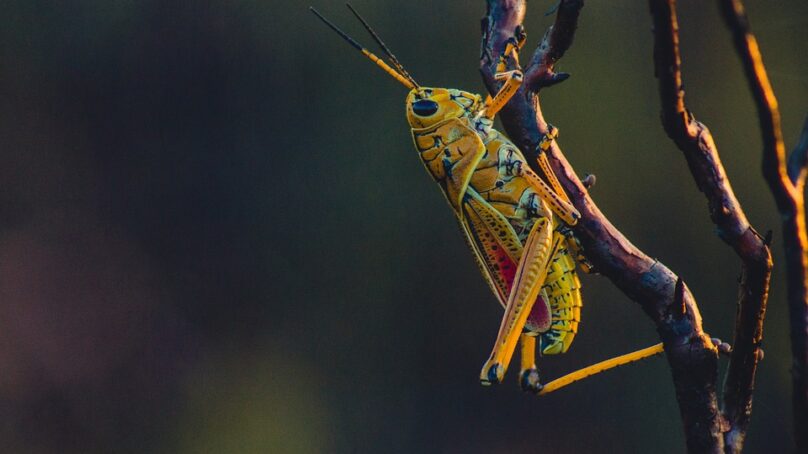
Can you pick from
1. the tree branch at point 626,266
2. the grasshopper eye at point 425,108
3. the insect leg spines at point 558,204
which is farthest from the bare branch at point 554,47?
the grasshopper eye at point 425,108

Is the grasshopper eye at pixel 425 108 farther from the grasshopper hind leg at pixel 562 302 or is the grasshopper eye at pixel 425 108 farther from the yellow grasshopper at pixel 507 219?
the grasshopper hind leg at pixel 562 302

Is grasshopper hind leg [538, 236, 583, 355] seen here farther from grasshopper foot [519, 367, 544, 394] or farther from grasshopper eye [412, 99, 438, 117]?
grasshopper eye [412, 99, 438, 117]

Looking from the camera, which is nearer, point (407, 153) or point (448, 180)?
point (448, 180)

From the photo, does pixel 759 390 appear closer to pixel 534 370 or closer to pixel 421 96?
pixel 534 370

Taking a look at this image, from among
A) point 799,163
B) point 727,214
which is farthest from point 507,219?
point 799,163

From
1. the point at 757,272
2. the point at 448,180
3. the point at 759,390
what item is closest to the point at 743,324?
the point at 757,272

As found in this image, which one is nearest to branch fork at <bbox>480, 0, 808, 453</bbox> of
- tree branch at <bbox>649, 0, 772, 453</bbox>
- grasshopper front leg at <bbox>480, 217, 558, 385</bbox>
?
tree branch at <bbox>649, 0, 772, 453</bbox>

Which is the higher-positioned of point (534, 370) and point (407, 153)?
point (407, 153)
